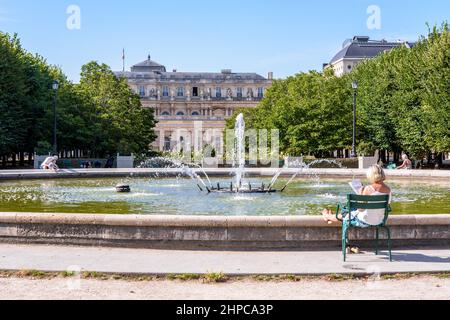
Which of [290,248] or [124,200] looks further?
[124,200]

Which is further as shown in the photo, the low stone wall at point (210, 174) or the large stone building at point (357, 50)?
the large stone building at point (357, 50)

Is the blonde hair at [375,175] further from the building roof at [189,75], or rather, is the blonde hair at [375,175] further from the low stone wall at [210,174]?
the building roof at [189,75]

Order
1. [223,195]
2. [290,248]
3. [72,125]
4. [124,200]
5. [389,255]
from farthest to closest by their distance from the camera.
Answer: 1. [72,125]
2. [223,195]
3. [124,200]
4. [290,248]
5. [389,255]

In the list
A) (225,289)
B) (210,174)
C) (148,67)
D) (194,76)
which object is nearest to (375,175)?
(225,289)

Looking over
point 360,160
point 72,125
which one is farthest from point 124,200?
point 72,125

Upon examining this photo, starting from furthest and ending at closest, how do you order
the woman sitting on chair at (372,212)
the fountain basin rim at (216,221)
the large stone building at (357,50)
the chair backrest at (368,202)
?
1. the large stone building at (357,50)
2. the fountain basin rim at (216,221)
3. the woman sitting on chair at (372,212)
4. the chair backrest at (368,202)

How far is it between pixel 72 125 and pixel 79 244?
4168cm

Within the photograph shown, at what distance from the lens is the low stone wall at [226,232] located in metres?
11.1

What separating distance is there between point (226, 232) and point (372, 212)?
263cm

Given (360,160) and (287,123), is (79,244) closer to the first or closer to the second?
(360,160)

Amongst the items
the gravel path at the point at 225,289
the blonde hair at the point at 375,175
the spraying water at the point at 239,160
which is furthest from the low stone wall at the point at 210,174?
the gravel path at the point at 225,289

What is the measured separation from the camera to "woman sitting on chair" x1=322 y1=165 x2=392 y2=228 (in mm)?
10438

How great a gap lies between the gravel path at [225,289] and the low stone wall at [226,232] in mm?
2229

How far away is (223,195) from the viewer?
72.9 ft
